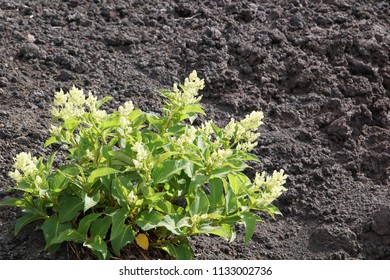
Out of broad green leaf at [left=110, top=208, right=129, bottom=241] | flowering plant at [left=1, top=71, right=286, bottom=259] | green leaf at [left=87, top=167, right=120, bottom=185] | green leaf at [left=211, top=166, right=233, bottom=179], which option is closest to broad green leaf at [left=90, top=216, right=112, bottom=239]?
flowering plant at [left=1, top=71, right=286, bottom=259]

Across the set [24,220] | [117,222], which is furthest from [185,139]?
[24,220]

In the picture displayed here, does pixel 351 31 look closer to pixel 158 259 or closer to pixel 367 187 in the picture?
pixel 367 187

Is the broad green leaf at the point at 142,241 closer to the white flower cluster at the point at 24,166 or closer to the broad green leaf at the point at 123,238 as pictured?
the broad green leaf at the point at 123,238

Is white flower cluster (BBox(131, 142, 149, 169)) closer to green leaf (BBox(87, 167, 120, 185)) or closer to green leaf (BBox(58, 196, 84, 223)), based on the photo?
green leaf (BBox(87, 167, 120, 185))

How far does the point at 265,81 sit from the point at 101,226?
218 cm

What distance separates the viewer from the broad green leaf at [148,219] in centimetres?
378

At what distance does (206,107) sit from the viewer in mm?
5465

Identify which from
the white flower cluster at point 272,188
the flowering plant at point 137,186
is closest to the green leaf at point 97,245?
the flowering plant at point 137,186

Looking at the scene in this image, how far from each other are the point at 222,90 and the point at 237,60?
0.36 m

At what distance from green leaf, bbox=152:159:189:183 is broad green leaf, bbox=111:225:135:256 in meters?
0.29

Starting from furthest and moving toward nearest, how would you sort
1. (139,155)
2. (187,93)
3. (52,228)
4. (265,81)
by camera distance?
1. (265,81)
2. (187,93)
3. (52,228)
4. (139,155)

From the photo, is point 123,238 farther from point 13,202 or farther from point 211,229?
point 13,202

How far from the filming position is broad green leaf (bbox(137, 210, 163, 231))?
378cm

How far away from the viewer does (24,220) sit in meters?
4.07
